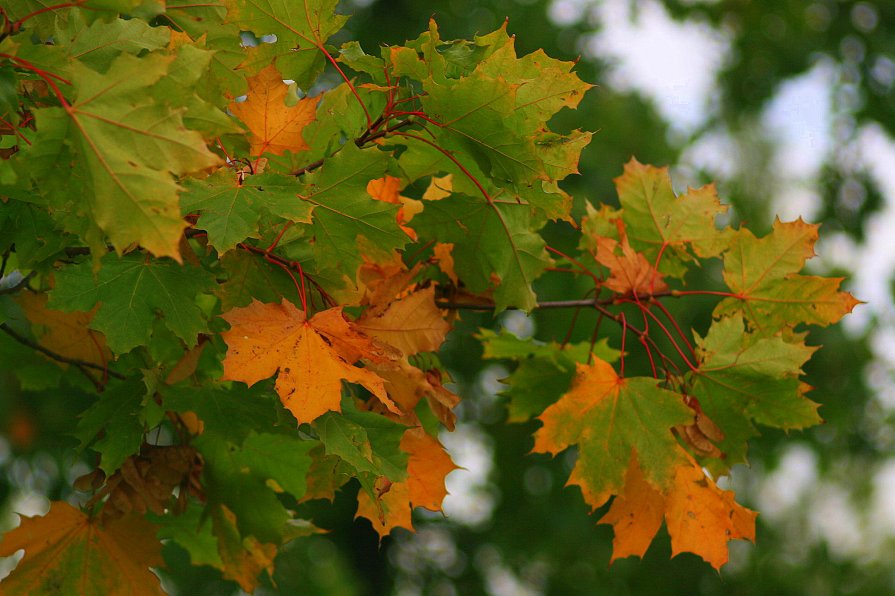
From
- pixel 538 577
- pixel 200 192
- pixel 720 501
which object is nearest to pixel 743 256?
pixel 720 501

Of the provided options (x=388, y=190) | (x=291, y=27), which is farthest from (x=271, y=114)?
(x=388, y=190)

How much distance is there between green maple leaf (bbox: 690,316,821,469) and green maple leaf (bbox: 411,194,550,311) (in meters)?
0.41

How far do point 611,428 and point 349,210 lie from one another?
72 centimetres

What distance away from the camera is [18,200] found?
1.72 meters

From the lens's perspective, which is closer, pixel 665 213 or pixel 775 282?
pixel 775 282

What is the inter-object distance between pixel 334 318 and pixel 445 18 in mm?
8542

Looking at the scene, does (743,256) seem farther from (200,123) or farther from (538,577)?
(538,577)

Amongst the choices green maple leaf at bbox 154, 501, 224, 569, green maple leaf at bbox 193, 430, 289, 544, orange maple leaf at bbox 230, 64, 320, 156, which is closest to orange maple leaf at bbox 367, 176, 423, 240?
orange maple leaf at bbox 230, 64, 320, 156

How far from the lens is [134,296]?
1.69 meters

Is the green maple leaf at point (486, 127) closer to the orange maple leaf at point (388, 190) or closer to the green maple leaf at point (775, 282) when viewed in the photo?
the orange maple leaf at point (388, 190)

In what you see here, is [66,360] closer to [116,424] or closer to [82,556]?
[116,424]

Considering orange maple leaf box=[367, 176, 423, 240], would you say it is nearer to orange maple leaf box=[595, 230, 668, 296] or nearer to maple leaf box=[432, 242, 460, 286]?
maple leaf box=[432, 242, 460, 286]

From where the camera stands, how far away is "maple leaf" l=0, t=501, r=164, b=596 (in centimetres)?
199

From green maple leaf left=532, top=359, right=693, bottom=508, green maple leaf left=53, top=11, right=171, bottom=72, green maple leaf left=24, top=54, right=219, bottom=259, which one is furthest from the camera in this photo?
green maple leaf left=532, top=359, right=693, bottom=508
